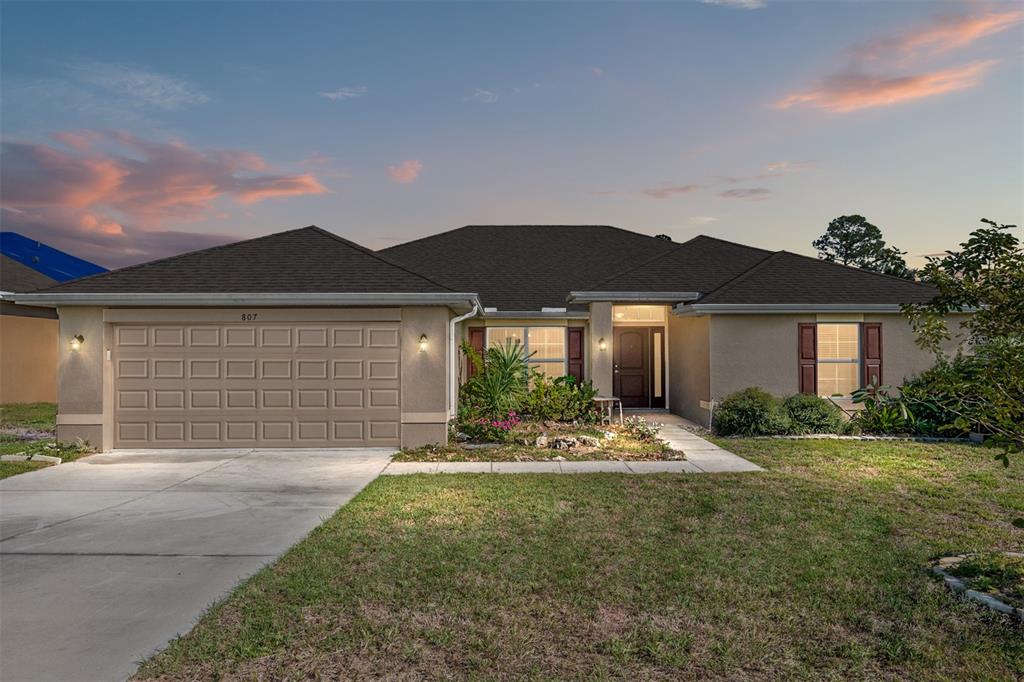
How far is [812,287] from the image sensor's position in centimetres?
1353

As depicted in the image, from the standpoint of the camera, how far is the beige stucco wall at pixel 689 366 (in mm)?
13250

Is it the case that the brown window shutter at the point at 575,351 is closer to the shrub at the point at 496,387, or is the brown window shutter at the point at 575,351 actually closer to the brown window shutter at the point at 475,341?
the shrub at the point at 496,387

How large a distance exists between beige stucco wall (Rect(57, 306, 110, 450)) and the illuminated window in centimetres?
1194

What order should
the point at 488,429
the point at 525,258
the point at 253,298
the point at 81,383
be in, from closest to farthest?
the point at 253,298, the point at 81,383, the point at 488,429, the point at 525,258

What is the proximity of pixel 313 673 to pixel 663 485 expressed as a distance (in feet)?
18.0

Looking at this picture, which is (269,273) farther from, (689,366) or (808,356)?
(808,356)

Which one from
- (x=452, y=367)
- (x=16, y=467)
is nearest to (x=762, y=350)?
(x=452, y=367)

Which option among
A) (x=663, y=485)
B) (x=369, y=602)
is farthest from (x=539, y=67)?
(x=369, y=602)

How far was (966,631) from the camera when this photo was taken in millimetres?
3643

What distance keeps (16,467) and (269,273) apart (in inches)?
195

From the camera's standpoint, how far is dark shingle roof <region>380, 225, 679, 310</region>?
54.4ft

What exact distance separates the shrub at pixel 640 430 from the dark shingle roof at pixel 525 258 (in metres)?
4.02

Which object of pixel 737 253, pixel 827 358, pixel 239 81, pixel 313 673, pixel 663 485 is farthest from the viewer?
pixel 737 253

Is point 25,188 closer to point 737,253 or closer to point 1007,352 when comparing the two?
point 737,253
